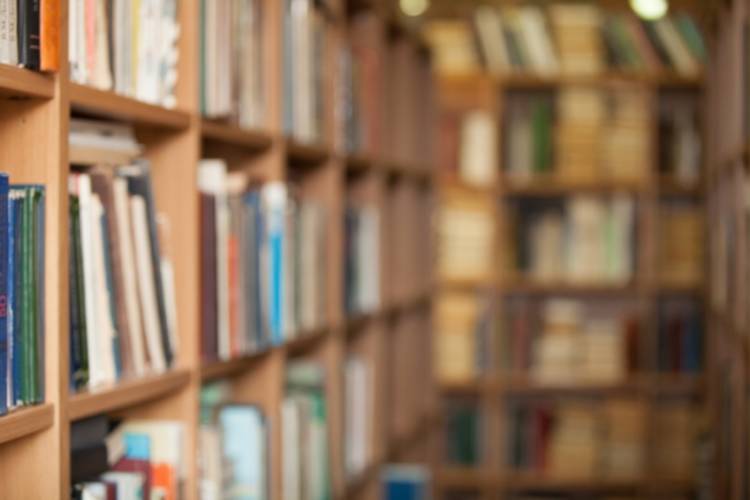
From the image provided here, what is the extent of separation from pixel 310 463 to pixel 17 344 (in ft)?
4.83

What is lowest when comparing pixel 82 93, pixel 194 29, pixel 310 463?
pixel 310 463

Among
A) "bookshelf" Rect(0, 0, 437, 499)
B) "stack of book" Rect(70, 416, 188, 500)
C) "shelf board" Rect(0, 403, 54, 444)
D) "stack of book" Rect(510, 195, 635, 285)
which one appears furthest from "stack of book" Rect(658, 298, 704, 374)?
"shelf board" Rect(0, 403, 54, 444)

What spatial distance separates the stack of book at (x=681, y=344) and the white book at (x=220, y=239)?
355 cm

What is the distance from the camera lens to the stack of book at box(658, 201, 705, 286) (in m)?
5.37

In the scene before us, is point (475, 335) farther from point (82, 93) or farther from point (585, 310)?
point (82, 93)

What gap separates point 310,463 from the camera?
2854 mm

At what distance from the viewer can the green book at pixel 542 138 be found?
17.8 feet

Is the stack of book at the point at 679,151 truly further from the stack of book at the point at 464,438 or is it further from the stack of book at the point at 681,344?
the stack of book at the point at 464,438

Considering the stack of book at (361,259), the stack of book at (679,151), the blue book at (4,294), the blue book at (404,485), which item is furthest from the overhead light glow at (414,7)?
the blue book at (4,294)

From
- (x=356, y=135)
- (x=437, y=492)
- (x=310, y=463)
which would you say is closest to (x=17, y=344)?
(x=310, y=463)

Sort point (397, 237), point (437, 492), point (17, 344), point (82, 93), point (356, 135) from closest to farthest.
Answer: point (17, 344), point (82, 93), point (356, 135), point (397, 237), point (437, 492)

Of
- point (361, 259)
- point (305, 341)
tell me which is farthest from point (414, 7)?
point (305, 341)

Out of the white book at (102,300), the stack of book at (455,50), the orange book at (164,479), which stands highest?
the stack of book at (455,50)

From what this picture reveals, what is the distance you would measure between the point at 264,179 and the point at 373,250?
3.92 ft
